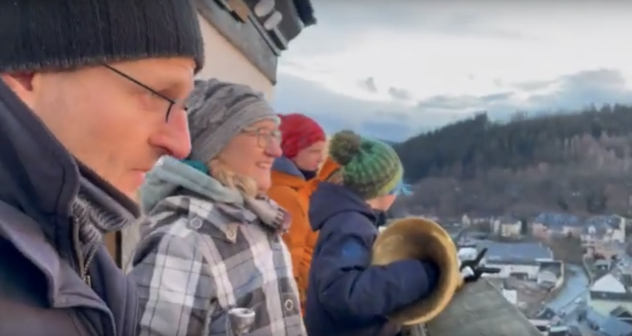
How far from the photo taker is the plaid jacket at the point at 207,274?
1677 millimetres

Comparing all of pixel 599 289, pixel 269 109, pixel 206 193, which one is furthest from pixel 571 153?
pixel 206 193

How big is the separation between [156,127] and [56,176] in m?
0.17

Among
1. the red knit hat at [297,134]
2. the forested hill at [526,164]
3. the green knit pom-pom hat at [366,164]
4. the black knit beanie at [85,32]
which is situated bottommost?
the forested hill at [526,164]

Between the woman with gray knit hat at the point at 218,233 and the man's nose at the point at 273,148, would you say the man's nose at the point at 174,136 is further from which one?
the man's nose at the point at 273,148

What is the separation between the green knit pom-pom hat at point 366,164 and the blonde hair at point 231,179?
2.16 ft

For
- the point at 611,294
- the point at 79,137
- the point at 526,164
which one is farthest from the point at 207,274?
the point at 526,164

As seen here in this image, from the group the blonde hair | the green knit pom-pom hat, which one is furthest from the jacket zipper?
the green knit pom-pom hat

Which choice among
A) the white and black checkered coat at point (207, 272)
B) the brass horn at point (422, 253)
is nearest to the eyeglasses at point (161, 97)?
the white and black checkered coat at point (207, 272)

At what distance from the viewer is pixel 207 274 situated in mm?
1713

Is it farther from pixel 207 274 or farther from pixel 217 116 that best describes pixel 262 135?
pixel 207 274

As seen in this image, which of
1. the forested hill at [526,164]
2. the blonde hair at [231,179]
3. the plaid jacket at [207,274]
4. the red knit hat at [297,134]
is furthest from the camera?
the forested hill at [526,164]

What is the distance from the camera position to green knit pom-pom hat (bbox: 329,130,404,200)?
2.53 meters

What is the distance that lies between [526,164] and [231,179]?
2452 millimetres

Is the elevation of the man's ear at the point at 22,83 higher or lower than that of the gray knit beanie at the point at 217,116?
higher
